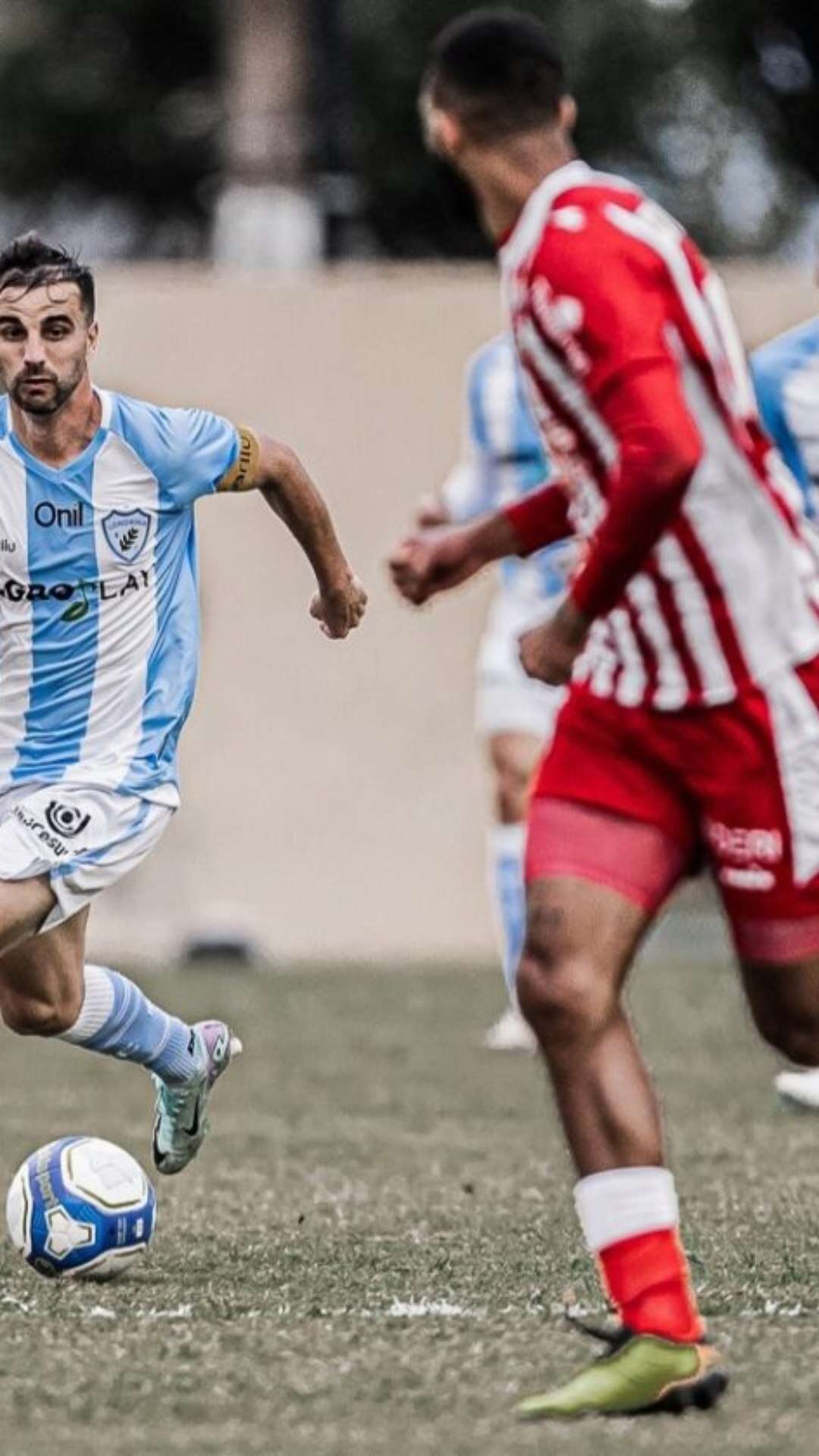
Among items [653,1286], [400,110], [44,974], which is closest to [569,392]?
[653,1286]

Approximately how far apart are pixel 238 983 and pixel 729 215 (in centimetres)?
1532

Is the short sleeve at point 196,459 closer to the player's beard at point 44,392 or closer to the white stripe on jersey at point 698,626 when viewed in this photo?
the player's beard at point 44,392

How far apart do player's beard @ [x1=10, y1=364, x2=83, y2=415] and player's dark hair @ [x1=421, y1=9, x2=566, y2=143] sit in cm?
146

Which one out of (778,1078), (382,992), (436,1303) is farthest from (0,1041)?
(436,1303)

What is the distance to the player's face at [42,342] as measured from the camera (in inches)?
229

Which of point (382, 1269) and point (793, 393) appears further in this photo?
point (793, 393)

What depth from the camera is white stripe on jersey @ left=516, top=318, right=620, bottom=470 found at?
14.5 feet

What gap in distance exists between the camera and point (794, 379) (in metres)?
7.06

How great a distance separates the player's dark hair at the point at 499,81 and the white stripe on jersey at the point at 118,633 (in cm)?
161

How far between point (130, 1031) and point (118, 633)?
804mm

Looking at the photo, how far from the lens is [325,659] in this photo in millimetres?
14367

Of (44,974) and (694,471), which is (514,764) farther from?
(694,471)

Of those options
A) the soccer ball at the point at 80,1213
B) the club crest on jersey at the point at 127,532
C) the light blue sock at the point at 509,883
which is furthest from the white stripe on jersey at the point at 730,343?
the light blue sock at the point at 509,883

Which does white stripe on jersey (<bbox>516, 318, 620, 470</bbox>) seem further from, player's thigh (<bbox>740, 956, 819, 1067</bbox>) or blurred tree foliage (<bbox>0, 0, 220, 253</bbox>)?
blurred tree foliage (<bbox>0, 0, 220, 253</bbox>)
